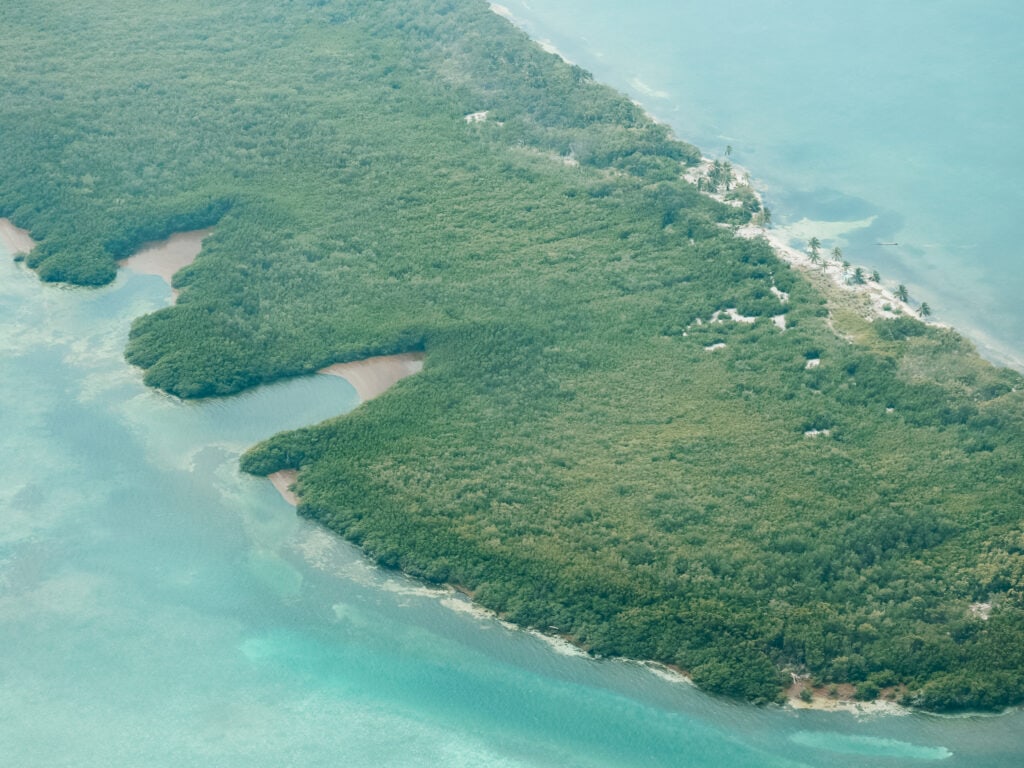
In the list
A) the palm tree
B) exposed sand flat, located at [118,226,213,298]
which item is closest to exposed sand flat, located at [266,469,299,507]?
exposed sand flat, located at [118,226,213,298]

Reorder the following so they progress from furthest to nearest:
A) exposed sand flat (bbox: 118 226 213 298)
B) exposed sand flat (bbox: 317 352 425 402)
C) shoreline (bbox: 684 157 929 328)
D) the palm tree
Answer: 1. the palm tree
2. exposed sand flat (bbox: 118 226 213 298)
3. shoreline (bbox: 684 157 929 328)
4. exposed sand flat (bbox: 317 352 425 402)

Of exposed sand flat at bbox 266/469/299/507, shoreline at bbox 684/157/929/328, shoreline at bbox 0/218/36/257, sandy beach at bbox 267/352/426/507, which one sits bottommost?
exposed sand flat at bbox 266/469/299/507

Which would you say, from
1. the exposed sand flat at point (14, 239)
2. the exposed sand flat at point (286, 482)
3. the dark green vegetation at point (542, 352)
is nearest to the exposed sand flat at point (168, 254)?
the dark green vegetation at point (542, 352)

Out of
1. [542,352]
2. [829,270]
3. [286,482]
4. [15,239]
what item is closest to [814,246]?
[829,270]

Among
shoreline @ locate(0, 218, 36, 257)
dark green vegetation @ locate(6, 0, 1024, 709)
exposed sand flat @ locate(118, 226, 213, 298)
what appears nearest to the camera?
dark green vegetation @ locate(6, 0, 1024, 709)

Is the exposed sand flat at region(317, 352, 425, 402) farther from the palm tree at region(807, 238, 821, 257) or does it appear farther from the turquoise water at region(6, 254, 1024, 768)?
the palm tree at region(807, 238, 821, 257)

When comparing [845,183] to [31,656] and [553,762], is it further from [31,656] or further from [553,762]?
[31,656]

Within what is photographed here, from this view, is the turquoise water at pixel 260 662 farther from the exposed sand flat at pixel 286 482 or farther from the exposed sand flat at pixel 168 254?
the exposed sand flat at pixel 168 254
